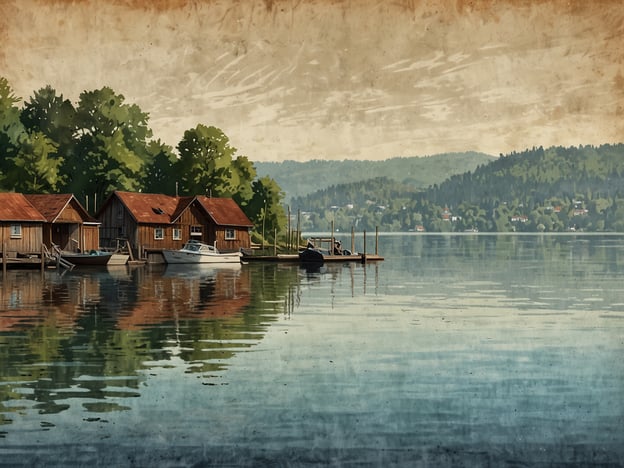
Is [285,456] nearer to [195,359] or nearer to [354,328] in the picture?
[195,359]

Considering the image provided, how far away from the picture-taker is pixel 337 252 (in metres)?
108

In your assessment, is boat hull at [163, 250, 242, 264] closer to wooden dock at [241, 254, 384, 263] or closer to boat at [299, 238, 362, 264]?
wooden dock at [241, 254, 384, 263]

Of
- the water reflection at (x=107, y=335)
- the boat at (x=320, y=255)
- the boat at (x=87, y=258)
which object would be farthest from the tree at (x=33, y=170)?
the water reflection at (x=107, y=335)

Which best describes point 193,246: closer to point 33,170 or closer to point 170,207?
point 170,207

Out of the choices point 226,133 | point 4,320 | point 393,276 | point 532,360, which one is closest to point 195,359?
point 532,360

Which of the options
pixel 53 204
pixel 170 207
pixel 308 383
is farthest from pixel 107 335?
pixel 170 207

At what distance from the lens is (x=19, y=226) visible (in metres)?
83.0

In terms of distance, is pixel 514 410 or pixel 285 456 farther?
pixel 514 410

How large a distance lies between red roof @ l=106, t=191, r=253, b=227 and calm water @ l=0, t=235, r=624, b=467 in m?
50.7

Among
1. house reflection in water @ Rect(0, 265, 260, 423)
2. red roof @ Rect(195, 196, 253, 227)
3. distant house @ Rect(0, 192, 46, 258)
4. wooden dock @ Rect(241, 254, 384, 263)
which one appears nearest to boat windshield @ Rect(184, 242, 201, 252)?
red roof @ Rect(195, 196, 253, 227)

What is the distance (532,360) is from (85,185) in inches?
3351

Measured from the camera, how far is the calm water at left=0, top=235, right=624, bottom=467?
16.2 metres

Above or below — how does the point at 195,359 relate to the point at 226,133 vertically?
below

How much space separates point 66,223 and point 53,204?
2.31m
